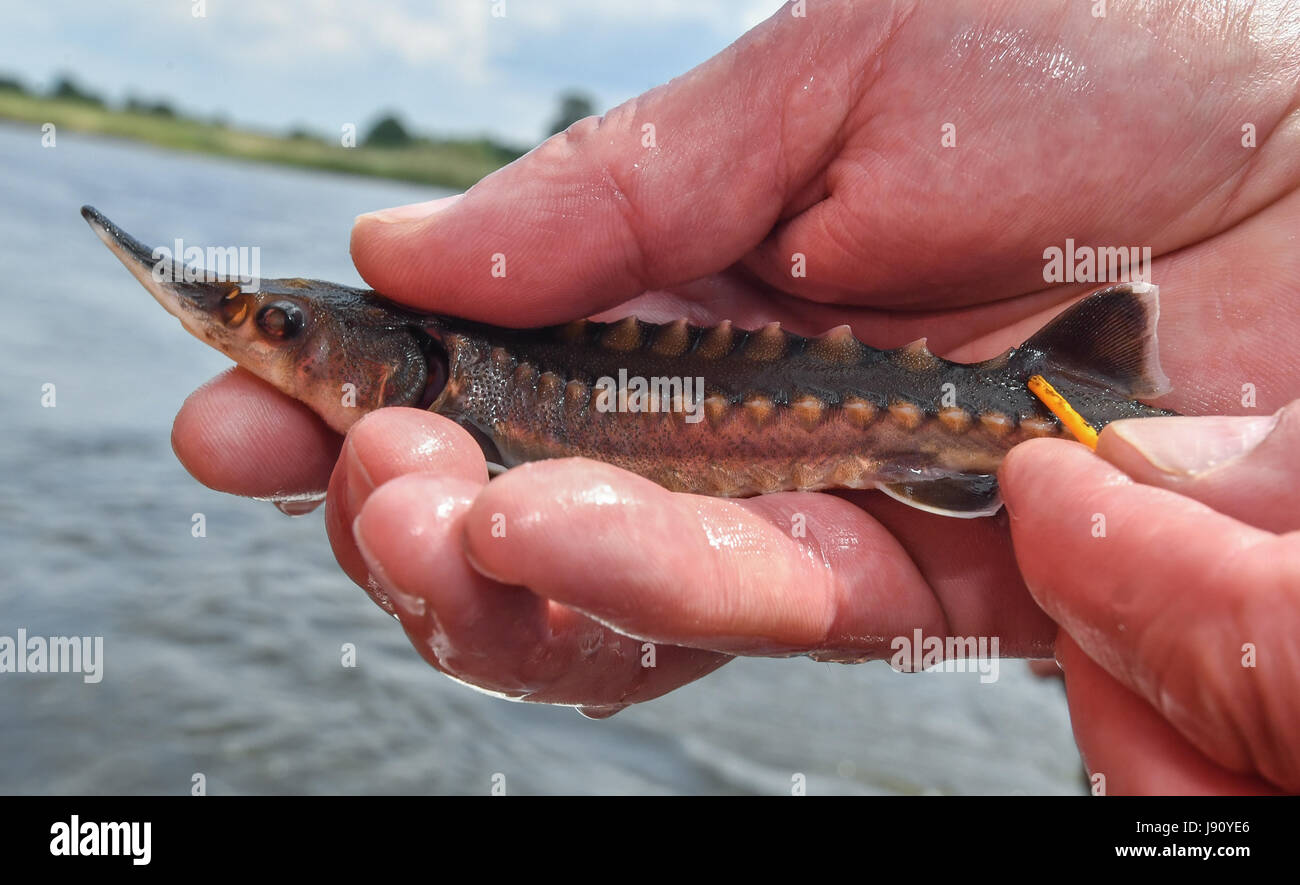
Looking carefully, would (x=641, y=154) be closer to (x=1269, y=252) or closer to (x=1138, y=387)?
(x=1138, y=387)

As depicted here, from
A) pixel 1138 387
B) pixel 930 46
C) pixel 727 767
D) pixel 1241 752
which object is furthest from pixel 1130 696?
pixel 727 767

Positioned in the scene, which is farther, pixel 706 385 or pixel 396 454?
pixel 706 385

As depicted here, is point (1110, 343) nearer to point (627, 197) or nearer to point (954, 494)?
point (954, 494)
